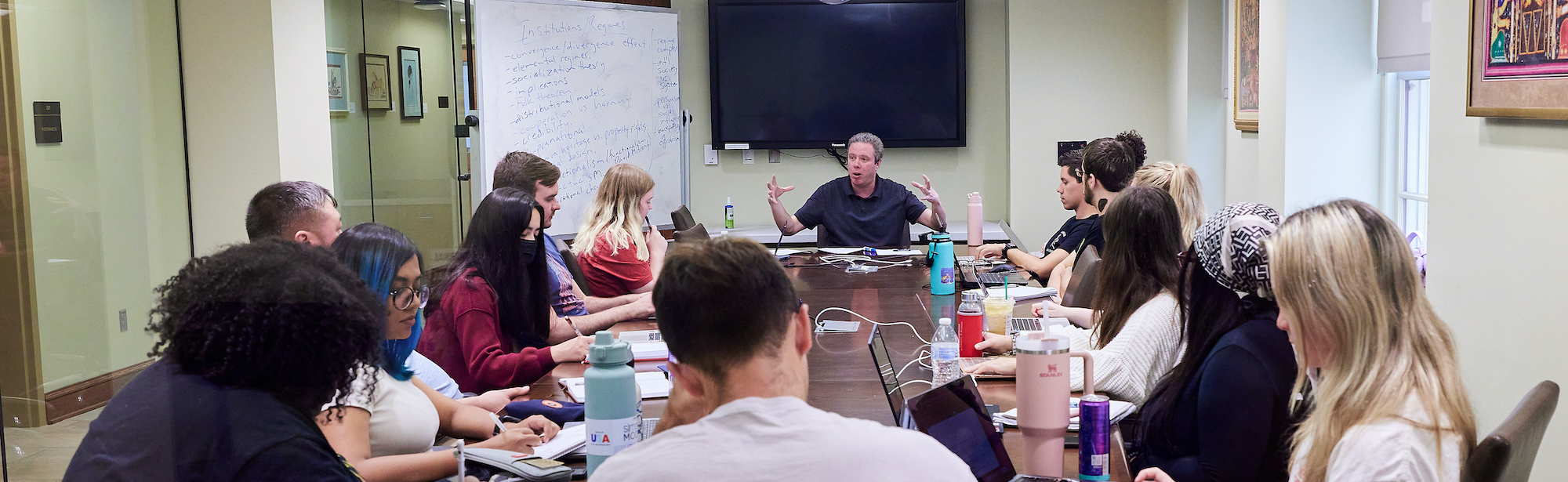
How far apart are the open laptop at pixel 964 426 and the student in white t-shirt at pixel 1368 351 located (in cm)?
41

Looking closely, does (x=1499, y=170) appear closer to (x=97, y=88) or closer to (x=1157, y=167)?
(x=1157, y=167)

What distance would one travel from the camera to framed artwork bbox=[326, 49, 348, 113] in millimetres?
3895

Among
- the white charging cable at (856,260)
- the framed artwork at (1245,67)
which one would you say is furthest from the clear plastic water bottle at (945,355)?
the framed artwork at (1245,67)

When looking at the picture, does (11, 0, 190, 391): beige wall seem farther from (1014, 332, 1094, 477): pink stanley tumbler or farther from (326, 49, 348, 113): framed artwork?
(326, 49, 348, 113): framed artwork

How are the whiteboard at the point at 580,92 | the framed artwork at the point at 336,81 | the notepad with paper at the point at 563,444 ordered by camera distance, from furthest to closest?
the whiteboard at the point at 580,92
the framed artwork at the point at 336,81
the notepad with paper at the point at 563,444

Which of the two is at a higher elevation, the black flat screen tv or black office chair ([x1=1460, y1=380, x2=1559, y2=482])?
the black flat screen tv

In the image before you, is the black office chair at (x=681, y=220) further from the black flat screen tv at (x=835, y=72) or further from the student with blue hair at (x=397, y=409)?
the student with blue hair at (x=397, y=409)

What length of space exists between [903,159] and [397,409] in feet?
16.1

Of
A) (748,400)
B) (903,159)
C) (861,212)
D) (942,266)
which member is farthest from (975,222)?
(748,400)

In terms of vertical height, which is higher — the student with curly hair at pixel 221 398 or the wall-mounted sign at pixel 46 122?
the wall-mounted sign at pixel 46 122

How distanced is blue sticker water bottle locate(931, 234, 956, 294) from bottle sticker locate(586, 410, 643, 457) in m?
1.90

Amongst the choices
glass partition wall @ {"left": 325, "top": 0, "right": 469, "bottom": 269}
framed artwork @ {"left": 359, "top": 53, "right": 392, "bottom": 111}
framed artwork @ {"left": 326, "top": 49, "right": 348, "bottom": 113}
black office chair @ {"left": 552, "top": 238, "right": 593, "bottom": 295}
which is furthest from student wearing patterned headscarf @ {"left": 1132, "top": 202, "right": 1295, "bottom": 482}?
framed artwork @ {"left": 359, "top": 53, "right": 392, "bottom": 111}

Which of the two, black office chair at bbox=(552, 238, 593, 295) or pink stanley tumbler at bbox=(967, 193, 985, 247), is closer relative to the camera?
black office chair at bbox=(552, 238, 593, 295)

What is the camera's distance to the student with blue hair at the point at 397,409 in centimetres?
166
